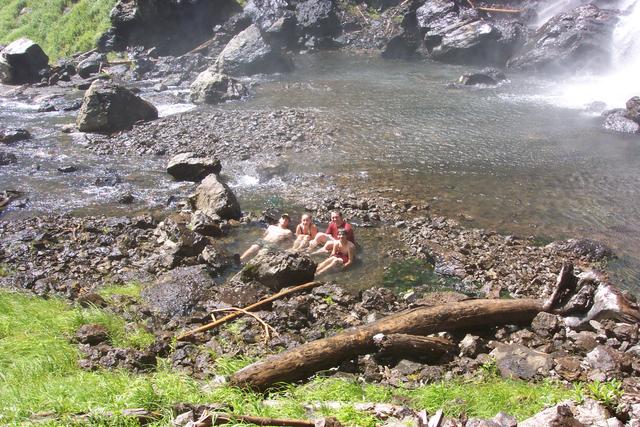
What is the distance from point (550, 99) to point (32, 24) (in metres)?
38.1

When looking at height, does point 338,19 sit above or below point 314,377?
above

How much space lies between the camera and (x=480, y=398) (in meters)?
5.79

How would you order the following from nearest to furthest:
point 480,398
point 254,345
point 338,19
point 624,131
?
1. point 480,398
2. point 254,345
3. point 624,131
4. point 338,19

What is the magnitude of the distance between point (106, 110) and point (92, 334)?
14.1 metres

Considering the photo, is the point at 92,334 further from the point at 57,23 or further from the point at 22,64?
the point at 57,23

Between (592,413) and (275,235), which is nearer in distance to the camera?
(592,413)


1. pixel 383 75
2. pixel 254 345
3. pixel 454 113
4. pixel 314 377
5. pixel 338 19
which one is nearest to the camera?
pixel 314 377

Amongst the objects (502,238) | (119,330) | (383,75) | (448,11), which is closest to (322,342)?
(119,330)

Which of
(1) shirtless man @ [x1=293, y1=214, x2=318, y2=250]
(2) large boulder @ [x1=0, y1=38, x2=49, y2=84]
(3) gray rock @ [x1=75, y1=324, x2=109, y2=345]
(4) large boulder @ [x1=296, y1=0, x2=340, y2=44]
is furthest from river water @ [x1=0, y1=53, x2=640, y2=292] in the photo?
(4) large boulder @ [x1=296, y1=0, x2=340, y2=44]

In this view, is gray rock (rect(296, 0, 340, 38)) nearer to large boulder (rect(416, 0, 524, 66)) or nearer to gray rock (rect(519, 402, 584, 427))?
large boulder (rect(416, 0, 524, 66))

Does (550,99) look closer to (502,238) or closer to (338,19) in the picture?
(502,238)

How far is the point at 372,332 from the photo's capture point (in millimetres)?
7121

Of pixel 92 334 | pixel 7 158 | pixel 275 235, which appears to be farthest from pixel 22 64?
pixel 92 334

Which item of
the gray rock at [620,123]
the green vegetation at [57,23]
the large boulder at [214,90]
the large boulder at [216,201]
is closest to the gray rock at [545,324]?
the large boulder at [216,201]
